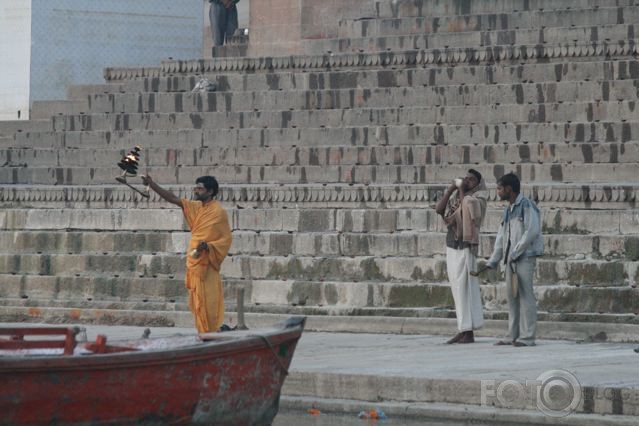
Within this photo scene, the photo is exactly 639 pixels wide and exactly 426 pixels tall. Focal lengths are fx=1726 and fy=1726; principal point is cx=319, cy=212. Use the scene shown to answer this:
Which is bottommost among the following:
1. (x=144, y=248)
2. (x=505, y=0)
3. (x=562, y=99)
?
(x=144, y=248)

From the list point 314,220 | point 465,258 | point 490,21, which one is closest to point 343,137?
point 314,220

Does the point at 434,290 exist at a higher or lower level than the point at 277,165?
lower

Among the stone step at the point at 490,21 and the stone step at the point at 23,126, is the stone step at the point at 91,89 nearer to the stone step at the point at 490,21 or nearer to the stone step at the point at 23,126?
the stone step at the point at 23,126

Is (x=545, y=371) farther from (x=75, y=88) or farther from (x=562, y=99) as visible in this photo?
(x=75, y=88)

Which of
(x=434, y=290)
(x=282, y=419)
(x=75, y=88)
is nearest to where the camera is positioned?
(x=282, y=419)

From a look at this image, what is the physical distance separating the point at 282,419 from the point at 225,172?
8116 millimetres

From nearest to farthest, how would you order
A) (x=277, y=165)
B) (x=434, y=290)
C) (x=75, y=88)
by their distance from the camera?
(x=434, y=290) < (x=277, y=165) < (x=75, y=88)

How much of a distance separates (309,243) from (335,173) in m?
2.05

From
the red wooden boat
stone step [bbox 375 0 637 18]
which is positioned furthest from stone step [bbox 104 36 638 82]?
the red wooden boat

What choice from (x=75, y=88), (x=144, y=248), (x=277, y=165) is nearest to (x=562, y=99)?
(x=277, y=165)

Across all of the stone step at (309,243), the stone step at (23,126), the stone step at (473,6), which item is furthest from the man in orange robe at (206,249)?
the stone step at (473,6)

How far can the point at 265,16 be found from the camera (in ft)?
75.7

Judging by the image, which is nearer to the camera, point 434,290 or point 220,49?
point 434,290

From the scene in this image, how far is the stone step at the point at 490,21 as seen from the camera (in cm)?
2012
